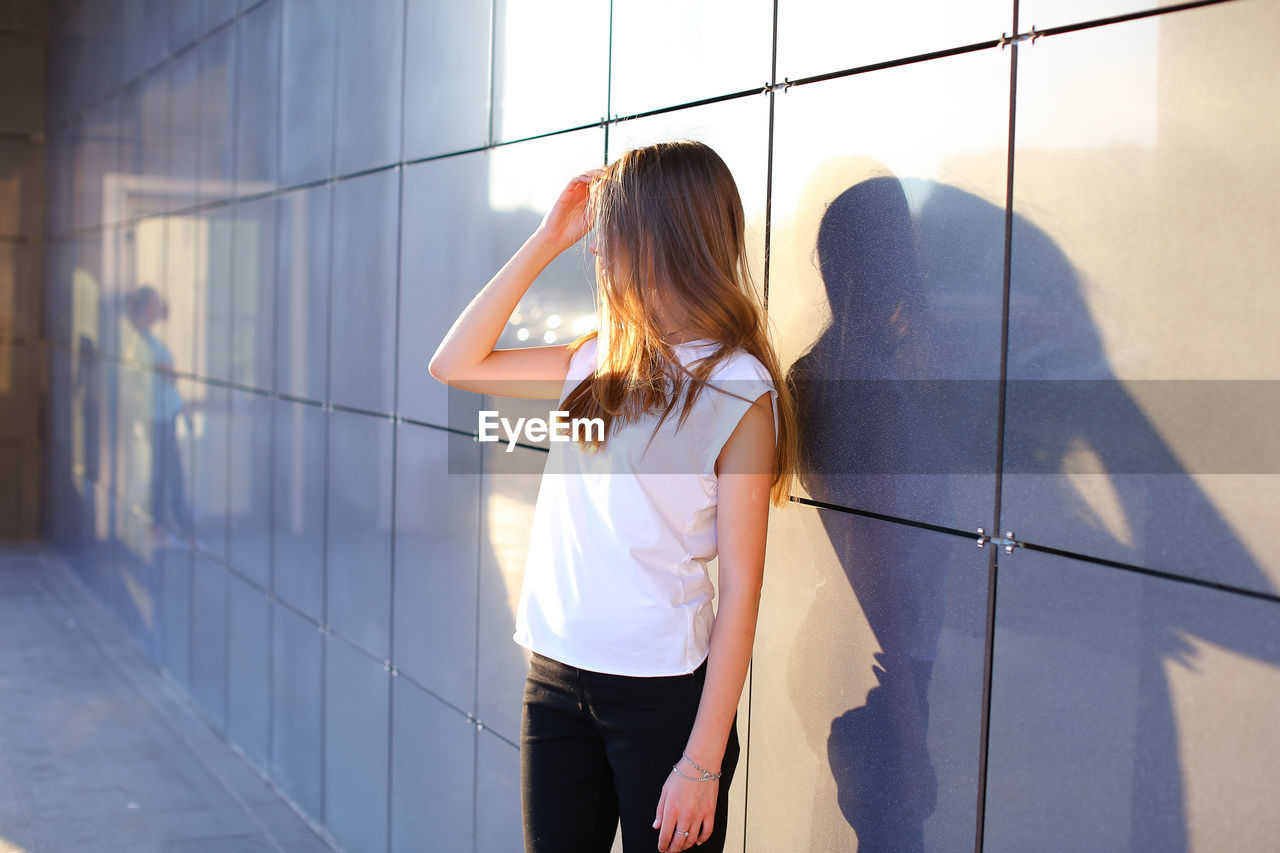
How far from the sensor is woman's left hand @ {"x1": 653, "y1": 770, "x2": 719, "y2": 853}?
1.50m

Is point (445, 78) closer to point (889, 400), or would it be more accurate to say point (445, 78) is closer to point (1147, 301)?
point (889, 400)

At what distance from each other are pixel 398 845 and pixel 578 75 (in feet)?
6.68

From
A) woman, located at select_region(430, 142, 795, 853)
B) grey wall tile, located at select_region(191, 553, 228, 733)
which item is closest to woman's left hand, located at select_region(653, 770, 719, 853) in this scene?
woman, located at select_region(430, 142, 795, 853)

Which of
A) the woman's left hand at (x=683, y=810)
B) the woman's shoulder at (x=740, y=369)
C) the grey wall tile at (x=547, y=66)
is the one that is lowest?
the woman's left hand at (x=683, y=810)

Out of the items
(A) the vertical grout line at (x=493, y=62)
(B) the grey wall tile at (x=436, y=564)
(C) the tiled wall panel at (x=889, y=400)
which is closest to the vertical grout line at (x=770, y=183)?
(C) the tiled wall panel at (x=889, y=400)

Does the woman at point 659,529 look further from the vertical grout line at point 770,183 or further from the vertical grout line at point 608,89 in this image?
the vertical grout line at point 608,89

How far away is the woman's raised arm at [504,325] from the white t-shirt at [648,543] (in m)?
0.34

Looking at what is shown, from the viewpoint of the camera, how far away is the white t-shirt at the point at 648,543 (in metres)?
1.54

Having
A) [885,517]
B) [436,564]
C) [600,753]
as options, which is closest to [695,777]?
[600,753]

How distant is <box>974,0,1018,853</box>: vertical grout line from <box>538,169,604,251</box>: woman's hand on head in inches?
27.1

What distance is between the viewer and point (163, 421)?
5195mm

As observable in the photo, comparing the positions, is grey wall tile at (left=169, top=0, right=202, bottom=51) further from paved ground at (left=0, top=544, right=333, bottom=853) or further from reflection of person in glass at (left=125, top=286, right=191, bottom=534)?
paved ground at (left=0, top=544, right=333, bottom=853)

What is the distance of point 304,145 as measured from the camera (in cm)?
364

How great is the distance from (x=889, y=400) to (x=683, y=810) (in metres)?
0.61
